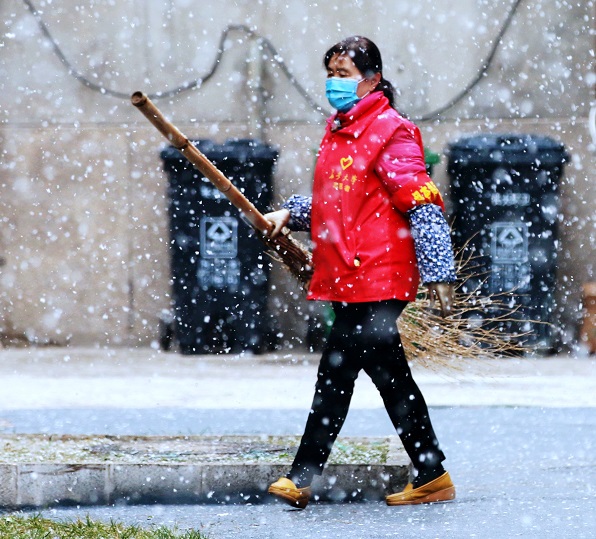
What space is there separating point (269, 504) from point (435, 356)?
1191mm

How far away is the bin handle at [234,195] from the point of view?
4.11m

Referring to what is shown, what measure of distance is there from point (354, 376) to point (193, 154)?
0.95 meters

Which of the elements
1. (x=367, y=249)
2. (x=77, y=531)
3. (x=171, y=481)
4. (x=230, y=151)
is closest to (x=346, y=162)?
(x=367, y=249)

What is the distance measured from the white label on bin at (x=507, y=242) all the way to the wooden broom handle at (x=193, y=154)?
5.68 meters

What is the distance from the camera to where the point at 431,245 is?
14.0 ft

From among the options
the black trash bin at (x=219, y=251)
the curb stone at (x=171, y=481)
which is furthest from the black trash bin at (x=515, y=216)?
the curb stone at (x=171, y=481)

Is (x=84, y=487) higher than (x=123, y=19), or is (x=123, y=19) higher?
(x=123, y=19)

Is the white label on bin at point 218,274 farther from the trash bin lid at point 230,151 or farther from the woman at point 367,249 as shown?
A: the woman at point 367,249

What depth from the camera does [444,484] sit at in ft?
15.1

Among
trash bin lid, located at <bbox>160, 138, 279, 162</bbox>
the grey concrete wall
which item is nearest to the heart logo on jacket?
trash bin lid, located at <bbox>160, 138, 279, 162</bbox>

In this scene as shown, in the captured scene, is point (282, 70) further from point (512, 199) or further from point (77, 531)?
point (77, 531)

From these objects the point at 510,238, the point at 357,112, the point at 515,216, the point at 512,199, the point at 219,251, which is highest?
the point at 357,112

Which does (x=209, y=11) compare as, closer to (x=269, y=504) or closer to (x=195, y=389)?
(x=195, y=389)

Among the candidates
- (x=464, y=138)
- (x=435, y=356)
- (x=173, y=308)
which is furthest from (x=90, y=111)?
(x=435, y=356)
